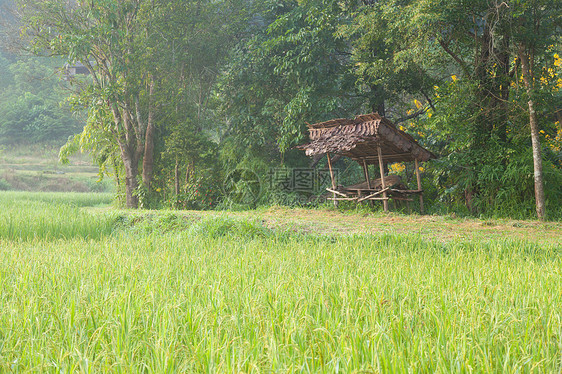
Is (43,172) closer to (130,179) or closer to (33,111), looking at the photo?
(33,111)

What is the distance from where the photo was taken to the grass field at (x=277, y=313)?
138 cm

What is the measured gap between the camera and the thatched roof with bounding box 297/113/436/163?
8.82 metres

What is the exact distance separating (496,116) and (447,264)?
6.66m

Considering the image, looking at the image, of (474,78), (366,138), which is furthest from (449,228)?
(474,78)

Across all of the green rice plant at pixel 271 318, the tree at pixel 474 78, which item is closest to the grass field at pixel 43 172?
the tree at pixel 474 78

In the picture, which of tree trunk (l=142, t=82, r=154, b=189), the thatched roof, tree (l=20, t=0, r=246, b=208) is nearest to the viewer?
the thatched roof

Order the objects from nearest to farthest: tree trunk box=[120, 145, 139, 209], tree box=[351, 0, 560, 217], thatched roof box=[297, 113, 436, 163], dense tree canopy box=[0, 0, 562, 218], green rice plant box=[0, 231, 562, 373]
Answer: green rice plant box=[0, 231, 562, 373], tree box=[351, 0, 560, 217], dense tree canopy box=[0, 0, 562, 218], thatched roof box=[297, 113, 436, 163], tree trunk box=[120, 145, 139, 209]

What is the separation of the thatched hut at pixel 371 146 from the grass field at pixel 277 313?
14.3 ft

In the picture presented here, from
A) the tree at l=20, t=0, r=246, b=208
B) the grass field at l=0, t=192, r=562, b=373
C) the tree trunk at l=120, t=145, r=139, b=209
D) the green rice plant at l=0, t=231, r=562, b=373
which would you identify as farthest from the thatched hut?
the tree trunk at l=120, t=145, r=139, b=209

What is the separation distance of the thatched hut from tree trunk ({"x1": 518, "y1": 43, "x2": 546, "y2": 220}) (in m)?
2.47

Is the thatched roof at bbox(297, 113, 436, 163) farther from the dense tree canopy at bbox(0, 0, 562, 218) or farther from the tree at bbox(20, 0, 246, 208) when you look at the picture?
the tree at bbox(20, 0, 246, 208)

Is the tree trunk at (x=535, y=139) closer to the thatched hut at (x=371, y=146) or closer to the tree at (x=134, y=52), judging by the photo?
the thatched hut at (x=371, y=146)

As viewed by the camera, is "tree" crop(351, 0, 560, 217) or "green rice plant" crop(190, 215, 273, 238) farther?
"tree" crop(351, 0, 560, 217)

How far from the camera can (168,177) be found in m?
14.2
